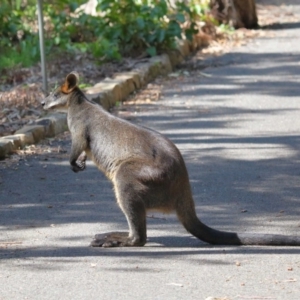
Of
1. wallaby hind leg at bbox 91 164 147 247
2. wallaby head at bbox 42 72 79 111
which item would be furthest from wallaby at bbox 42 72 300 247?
wallaby head at bbox 42 72 79 111

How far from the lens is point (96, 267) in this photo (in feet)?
17.4

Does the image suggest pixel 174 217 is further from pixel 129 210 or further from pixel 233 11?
pixel 233 11

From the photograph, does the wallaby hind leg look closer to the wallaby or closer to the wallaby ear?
the wallaby

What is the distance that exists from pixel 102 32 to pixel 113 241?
7596mm

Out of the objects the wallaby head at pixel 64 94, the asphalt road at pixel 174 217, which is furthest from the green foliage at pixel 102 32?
the wallaby head at pixel 64 94

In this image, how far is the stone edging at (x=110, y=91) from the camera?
870 centimetres

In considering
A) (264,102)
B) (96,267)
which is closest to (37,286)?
(96,267)

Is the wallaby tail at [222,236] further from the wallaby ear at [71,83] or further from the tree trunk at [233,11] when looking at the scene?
the tree trunk at [233,11]

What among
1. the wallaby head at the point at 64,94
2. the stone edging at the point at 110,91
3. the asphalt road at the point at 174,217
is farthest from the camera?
the stone edging at the point at 110,91

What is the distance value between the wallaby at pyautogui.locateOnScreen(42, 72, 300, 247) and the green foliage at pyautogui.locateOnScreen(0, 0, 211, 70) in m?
6.76

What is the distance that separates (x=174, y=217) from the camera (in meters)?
6.63

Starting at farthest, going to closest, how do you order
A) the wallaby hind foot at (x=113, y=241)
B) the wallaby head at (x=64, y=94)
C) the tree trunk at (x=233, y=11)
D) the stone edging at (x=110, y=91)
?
the tree trunk at (x=233, y=11) → the stone edging at (x=110, y=91) → the wallaby head at (x=64, y=94) → the wallaby hind foot at (x=113, y=241)

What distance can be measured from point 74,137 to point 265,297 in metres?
2.17

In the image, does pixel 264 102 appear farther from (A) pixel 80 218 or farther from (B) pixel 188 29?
(A) pixel 80 218
